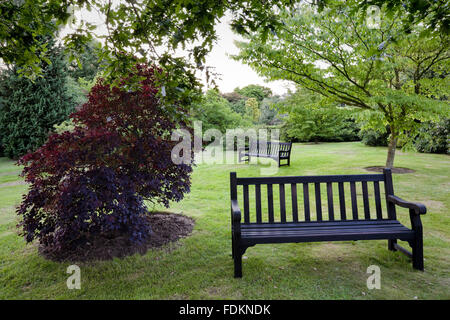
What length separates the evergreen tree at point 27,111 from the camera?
17.9 metres

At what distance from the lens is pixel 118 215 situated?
3.29 meters

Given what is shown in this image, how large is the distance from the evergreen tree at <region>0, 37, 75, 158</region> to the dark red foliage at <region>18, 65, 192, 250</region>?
17666 millimetres

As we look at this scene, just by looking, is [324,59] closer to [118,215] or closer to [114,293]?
[118,215]

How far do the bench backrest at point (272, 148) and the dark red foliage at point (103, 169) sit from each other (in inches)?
294

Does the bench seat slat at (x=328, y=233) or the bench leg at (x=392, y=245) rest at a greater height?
the bench seat slat at (x=328, y=233)

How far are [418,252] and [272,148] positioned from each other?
28.2 ft

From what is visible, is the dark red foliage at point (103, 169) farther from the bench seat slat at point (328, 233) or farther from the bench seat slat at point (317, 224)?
the bench seat slat at point (328, 233)

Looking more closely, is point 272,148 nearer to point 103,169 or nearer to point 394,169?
point 394,169

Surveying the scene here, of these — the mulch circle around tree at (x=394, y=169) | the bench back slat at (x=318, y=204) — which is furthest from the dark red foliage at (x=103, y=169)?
the mulch circle around tree at (x=394, y=169)

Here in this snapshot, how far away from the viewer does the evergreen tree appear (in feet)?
58.9

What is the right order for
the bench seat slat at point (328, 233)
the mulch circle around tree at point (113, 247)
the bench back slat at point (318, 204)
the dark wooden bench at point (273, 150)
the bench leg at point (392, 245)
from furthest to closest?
the dark wooden bench at point (273, 150)
the bench leg at point (392, 245)
the mulch circle around tree at point (113, 247)
the bench back slat at point (318, 204)
the bench seat slat at point (328, 233)

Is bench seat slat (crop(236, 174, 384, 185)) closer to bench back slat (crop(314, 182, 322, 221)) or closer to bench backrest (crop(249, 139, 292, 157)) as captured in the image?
bench back slat (crop(314, 182, 322, 221))
